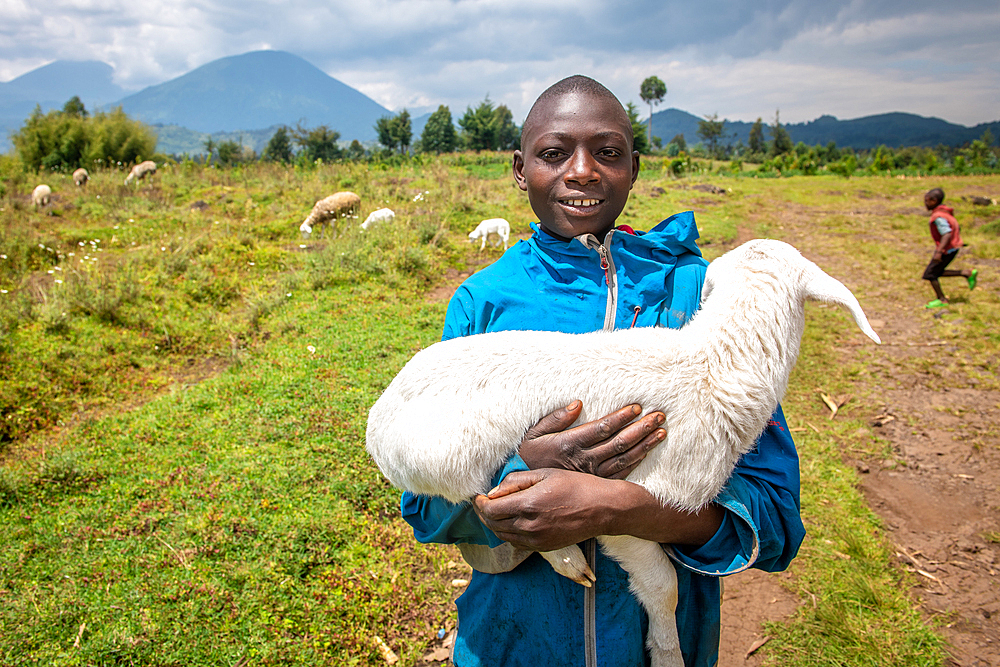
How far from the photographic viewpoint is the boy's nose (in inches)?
65.2

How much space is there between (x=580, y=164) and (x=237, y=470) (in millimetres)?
4137

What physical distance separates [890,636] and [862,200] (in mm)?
23351

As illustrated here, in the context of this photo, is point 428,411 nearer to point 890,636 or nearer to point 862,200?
point 890,636

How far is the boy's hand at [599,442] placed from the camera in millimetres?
1418

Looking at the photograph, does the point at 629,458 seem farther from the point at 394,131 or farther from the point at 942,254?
the point at 394,131

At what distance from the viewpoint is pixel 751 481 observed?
1570 millimetres

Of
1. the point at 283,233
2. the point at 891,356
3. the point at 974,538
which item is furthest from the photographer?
the point at 283,233

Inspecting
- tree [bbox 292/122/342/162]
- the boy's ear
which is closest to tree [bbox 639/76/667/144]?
tree [bbox 292/122/342/162]

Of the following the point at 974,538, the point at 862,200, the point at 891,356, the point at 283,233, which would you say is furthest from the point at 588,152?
the point at 862,200

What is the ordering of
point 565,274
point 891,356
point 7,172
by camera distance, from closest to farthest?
point 565,274 < point 891,356 < point 7,172

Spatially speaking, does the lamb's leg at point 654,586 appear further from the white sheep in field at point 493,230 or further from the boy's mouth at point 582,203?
the white sheep in field at point 493,230

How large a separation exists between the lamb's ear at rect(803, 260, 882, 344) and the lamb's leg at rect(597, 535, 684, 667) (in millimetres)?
1041

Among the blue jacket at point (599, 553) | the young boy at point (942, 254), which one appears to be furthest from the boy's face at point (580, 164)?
the young boy at point (942, 254)

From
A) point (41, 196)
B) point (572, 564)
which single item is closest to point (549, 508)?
point (572, 564)
